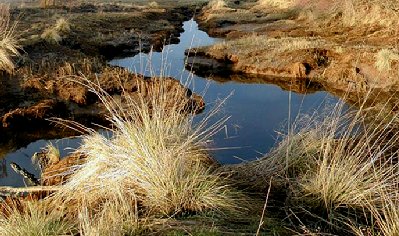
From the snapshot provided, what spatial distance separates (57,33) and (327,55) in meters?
8.89

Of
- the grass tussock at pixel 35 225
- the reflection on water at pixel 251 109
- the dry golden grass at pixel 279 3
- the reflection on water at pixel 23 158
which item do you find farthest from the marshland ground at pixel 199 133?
the dry golden grass at pixel 279 3

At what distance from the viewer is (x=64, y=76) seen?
9961mm

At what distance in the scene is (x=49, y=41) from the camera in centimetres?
1569

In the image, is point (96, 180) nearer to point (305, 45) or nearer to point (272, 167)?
point (272, 167)

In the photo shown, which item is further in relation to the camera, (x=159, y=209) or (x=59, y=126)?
(x=59, y=126)

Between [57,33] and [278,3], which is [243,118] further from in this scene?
[278,3]

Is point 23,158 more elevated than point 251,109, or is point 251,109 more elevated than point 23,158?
point 251,109

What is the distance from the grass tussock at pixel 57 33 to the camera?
15.9 metres

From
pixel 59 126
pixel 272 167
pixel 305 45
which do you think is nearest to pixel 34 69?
pixel 59 126

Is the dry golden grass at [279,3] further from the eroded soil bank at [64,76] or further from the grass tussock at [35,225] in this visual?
the grass tussock at [35,225]

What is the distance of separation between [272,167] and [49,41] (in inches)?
461

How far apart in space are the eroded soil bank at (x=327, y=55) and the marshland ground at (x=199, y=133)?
0.05m

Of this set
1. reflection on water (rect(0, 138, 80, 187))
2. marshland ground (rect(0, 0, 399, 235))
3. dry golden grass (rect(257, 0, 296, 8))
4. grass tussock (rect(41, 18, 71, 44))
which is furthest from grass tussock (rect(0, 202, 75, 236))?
dry golden grass (rect(257, 0, 296, 8))

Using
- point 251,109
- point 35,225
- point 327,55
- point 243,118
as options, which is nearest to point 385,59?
point 327,55
